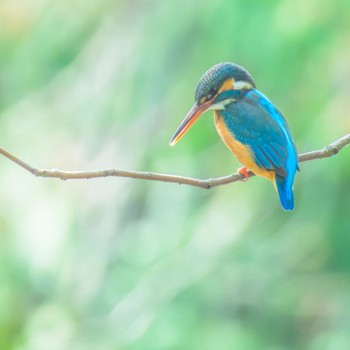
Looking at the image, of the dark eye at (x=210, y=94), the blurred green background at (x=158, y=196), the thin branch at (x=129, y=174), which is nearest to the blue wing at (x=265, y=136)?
the dark eye at (x=210, y=94)

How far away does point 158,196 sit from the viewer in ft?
20.2

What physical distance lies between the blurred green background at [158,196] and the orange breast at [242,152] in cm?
166

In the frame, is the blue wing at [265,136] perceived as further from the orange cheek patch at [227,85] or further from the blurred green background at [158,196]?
the blurred green background at [158,196]

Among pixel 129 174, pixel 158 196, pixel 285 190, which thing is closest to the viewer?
pixel 129 174

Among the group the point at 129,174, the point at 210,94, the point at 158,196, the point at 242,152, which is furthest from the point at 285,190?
the point at 158,196

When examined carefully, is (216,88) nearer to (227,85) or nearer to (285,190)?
(227,85)

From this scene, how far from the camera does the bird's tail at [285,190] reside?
339 cm

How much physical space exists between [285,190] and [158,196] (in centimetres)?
273

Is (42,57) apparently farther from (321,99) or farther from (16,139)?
(321,99)

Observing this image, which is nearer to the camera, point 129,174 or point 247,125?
point 129,174

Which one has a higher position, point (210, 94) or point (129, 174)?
point (210, 94)

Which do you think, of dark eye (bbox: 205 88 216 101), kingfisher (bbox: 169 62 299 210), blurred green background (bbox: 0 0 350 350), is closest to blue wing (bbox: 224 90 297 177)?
kingfisher (bbox: 169 62 299 210)

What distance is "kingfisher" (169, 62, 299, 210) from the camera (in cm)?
349

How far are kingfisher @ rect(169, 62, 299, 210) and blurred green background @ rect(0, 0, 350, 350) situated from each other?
154 centimetres
